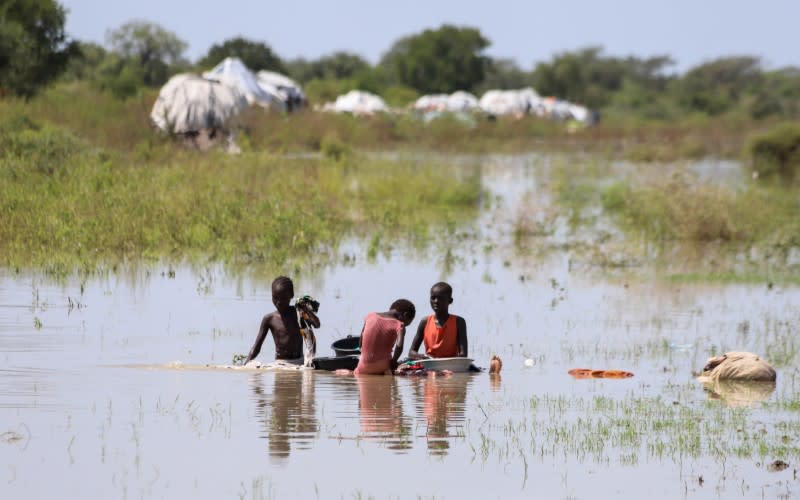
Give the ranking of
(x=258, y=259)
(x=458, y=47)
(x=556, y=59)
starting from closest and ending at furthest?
(x=258, y=259), (x=458, y=47), (x=556, y=59)

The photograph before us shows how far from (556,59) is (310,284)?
87511mm

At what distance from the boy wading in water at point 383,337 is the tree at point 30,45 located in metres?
23.9

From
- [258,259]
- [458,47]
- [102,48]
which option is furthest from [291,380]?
[458,47]

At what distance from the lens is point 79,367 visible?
10734mm

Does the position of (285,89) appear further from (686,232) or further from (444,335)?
(444,335)

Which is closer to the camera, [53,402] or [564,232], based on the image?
[53,402]

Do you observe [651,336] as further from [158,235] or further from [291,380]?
[158,235]

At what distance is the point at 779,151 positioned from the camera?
136ft

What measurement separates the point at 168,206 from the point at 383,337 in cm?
870

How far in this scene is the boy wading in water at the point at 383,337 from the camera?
35.0 ft

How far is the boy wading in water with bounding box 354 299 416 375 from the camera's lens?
10.7m

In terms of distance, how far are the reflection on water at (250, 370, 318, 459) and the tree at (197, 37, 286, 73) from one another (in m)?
68.7

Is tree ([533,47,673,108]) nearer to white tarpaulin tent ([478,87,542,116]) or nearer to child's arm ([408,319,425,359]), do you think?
white tarpaulin tent ([478,87,542,116])

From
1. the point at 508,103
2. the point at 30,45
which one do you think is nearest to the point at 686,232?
the point at 30,45
